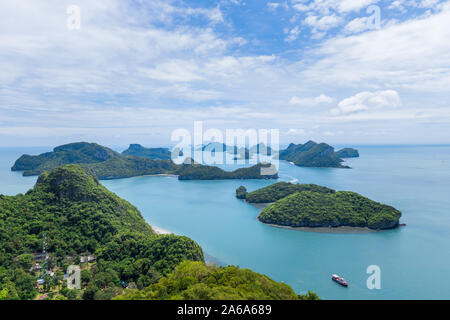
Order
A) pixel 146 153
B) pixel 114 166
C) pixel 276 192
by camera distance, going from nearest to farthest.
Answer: pixel 276 192 < pixel 114 166 < pixel 146 153

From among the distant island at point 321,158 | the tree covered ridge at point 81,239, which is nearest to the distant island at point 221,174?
the distant island at point 321,158

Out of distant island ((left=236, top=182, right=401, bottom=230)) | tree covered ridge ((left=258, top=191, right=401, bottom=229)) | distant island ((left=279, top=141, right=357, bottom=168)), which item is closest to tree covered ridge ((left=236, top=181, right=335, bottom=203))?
distant island ((left=236, top=182, right=401, bottom=230))

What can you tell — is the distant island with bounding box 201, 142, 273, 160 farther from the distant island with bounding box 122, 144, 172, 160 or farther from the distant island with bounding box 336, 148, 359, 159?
the distant island with bounding box 336, 148, 359, 159

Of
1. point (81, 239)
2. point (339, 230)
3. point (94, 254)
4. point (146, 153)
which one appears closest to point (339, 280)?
point (339, 230)

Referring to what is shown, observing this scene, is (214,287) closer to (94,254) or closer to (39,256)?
(94,254)

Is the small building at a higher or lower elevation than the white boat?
higher
